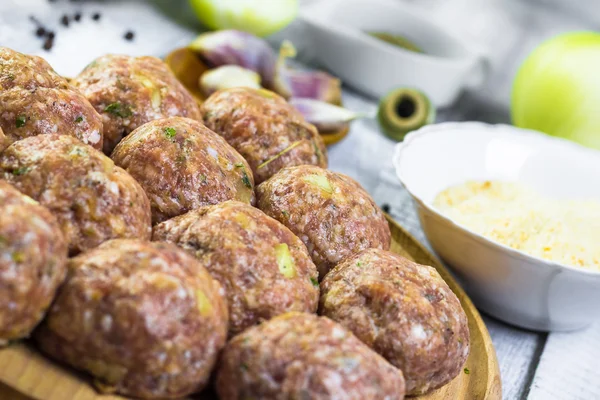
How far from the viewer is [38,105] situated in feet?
7.53

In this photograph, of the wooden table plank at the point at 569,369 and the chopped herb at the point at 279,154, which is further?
the wooden table plank at the point at 569,369

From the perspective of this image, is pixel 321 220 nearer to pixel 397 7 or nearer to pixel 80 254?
pixel 80 254

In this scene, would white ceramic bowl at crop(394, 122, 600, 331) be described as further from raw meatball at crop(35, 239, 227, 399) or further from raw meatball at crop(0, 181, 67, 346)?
raw meatball at crop(0, 181, 67, 346)

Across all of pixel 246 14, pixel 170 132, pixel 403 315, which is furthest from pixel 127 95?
pixel 246 14

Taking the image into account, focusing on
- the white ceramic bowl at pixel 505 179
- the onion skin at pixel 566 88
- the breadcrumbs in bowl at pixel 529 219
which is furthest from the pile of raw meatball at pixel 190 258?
the onion skin at pixel 566 88

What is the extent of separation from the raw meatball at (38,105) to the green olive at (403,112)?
2.66m

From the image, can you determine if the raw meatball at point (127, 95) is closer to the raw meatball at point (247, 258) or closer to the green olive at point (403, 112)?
the raw meatball at point (247, 258)

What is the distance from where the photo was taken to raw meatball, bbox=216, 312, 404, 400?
1.81 m

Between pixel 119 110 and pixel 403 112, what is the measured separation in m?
2.60

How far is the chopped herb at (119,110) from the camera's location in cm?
266

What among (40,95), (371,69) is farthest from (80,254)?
(371,69)

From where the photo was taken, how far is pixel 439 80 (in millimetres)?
5004

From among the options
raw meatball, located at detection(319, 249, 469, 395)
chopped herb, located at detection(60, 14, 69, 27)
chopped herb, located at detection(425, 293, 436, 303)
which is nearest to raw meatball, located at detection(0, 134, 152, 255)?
raw meatball, located at detection(319, 249, 469, 395)

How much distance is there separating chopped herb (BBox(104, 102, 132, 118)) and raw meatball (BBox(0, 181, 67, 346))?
0.85 metres
